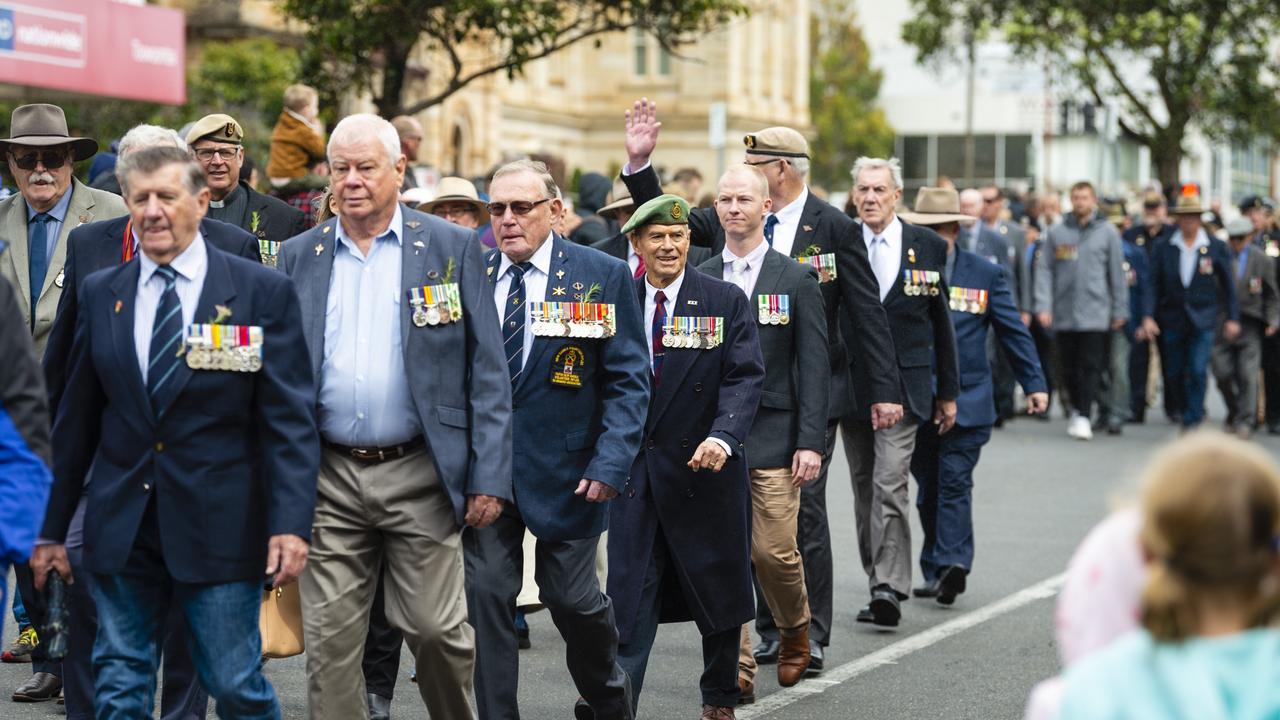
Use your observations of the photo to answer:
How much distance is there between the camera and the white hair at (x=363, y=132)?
586 cm

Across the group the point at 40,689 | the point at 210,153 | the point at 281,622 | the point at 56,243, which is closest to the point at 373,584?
the point at 281,622

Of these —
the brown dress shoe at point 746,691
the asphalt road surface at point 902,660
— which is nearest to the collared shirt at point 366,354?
the asphalt road surface at point 902,660

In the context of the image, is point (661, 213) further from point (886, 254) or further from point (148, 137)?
point (886, 254)

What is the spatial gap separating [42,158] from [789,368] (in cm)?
317

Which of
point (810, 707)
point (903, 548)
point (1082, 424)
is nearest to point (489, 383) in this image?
point (810, 707)

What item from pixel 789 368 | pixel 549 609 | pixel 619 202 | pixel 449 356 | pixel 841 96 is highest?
pixel 841 96

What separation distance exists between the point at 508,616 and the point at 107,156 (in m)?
5.60

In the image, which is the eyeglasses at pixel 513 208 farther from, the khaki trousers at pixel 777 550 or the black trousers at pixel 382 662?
the khaki trousers at pixel 777 550

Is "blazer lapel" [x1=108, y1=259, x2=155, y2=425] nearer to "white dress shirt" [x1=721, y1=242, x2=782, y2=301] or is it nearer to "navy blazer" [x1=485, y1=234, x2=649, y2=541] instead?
"navy blazer" [x1=485, y1=234, x2=649, y2=541]

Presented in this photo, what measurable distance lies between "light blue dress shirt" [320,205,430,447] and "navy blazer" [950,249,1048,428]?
17.6 ft

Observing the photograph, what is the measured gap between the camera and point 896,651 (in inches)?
353

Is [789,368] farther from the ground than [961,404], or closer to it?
farther from the ground

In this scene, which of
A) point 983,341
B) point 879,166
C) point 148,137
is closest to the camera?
point 148,137

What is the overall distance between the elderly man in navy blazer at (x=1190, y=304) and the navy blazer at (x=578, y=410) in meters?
14.1
